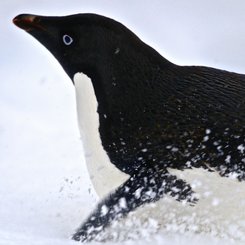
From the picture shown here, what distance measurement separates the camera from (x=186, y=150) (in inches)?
85.7

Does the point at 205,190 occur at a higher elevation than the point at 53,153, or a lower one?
lower

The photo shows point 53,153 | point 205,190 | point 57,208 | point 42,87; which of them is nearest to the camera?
point 205,190

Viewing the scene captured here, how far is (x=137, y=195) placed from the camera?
7.21ft

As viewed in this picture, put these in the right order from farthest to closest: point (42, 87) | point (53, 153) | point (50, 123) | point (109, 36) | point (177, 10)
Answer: point (177, 10)
point (42, 87)
point (50, 123)
point (53, 153)
point (109, 36)

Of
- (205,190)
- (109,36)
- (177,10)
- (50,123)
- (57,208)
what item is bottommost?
(205,190)

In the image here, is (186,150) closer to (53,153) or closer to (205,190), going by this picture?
(205,190)

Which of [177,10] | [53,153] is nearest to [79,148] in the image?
[53,153]

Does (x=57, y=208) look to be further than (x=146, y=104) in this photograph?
Yes

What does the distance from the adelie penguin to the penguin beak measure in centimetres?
4

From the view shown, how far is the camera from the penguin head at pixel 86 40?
90.8 inches

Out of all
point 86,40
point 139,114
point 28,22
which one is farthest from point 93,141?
point 28,22

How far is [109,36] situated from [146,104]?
212mm

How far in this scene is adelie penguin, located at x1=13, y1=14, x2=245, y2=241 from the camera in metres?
2.18

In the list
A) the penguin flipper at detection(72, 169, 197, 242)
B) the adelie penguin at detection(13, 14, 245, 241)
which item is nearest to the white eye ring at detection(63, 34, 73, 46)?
the adelie penguin at detection(13, 14, 245, 241)
